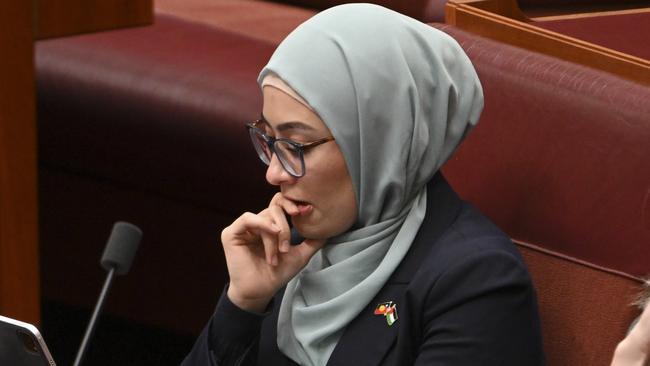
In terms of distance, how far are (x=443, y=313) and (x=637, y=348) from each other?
22 cm

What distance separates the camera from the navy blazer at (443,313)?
1219 millimetres

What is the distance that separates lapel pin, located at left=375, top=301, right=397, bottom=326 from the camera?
1304 mm

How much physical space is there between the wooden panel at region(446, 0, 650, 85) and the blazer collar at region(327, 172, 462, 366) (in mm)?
285

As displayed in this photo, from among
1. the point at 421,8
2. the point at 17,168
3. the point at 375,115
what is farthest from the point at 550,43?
the point at 421,8

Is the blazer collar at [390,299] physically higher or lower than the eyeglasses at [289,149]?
lower

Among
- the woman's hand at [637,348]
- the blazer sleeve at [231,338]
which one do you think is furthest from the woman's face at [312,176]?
the woman's hand at [637,348]

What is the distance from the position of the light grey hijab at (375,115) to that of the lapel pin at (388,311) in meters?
0.02

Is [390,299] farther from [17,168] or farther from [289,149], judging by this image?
[17,168]

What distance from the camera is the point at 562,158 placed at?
1.37m

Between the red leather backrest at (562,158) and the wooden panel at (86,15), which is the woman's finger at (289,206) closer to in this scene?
the red leather backrest at (562,158)

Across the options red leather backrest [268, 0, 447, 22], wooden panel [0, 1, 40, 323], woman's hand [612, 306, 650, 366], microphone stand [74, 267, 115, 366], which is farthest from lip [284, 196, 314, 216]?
red leather backrest [268, 0, 447, 22]

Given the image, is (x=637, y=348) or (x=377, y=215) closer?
(x=637, y=348)

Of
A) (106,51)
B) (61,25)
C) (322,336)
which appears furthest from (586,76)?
(106,51)

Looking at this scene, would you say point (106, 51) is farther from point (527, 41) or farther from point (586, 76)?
point (586, 76)
